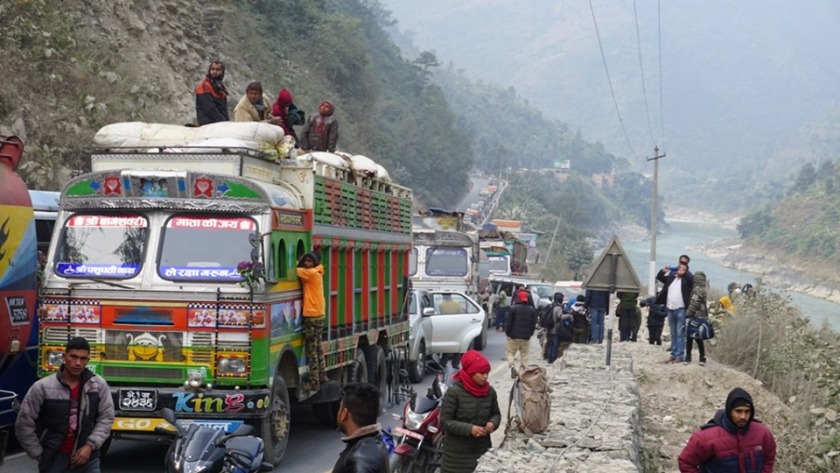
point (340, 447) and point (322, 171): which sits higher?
point (322, 171)

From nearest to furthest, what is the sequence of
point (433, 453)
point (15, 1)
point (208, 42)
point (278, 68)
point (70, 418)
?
point (70, 418)
point (433, 453)
point (15, 1)
point (208, 42)
point (278, 68)

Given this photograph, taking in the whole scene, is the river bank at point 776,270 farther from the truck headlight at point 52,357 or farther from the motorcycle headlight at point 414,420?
the truck headlight at point 52,357

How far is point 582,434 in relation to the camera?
36.6ft

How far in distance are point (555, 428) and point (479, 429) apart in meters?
1.96

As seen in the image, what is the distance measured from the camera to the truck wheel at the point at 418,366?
72.4ft

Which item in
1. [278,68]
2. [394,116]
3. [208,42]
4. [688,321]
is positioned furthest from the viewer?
[394,116]

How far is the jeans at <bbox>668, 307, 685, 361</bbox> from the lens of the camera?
20391mm

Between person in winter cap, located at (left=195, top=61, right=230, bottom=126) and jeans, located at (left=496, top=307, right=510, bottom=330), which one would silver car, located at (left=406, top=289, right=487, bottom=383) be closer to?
person in winter cap, located at (left=195, top=61, right=230, bottom=126)

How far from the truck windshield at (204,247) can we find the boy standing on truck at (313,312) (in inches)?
50.8

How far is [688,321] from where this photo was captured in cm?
2039

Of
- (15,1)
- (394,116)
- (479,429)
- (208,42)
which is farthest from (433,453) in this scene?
(394,116)

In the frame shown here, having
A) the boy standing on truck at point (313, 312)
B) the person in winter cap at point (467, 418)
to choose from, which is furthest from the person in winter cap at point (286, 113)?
the person in winter cap at point (467, 418)

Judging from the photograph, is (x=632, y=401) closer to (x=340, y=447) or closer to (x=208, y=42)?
(x=340, y=447)

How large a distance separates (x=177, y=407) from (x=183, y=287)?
1.10 metres
